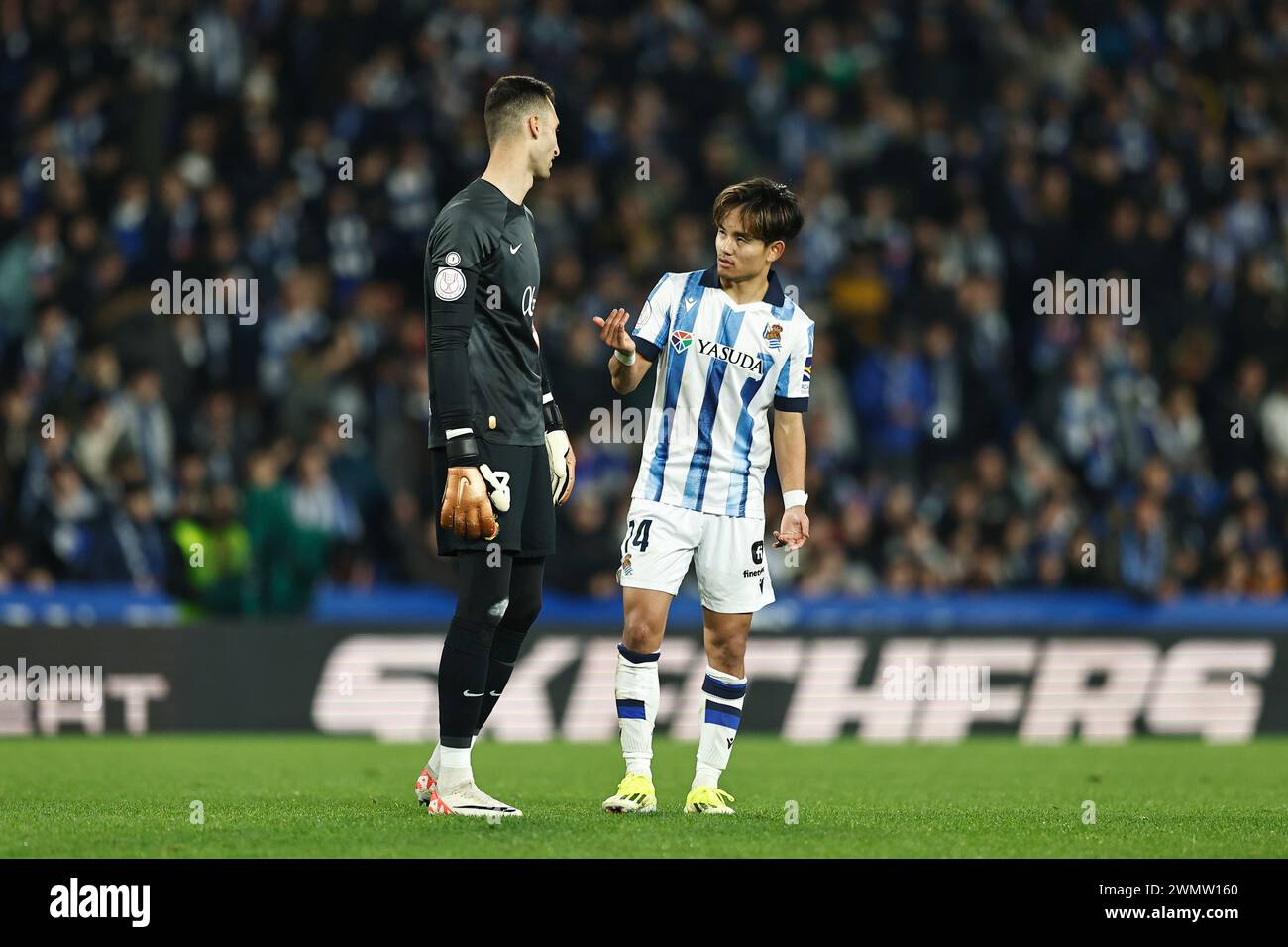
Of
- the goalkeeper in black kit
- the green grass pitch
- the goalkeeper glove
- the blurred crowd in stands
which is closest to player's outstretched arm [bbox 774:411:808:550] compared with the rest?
the goalkeeper glove

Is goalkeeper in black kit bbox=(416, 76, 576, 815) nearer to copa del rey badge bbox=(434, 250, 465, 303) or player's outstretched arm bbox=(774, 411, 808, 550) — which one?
copa del rey badge bbox=(434, 250, 465, 303)

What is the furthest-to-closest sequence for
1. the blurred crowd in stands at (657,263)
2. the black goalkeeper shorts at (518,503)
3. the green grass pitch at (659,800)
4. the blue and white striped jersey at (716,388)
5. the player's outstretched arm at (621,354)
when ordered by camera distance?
Answer: 1. the blurred crowd in stands at (657,263)
2. the blue and white striped jersey at (716,388)
3. the player's outstretched arm at (621,354)
4. the black goalkeeper shorts at (518,503)
5. the green grass pitch at (659,800)

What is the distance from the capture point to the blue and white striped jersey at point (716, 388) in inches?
292

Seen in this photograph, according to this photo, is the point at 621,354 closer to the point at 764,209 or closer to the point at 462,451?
the point at 764,209

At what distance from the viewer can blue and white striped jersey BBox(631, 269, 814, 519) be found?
24.3ft

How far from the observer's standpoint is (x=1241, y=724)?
13219 mm

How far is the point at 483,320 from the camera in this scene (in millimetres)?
6887

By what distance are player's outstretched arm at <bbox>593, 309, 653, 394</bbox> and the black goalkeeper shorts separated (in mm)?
467

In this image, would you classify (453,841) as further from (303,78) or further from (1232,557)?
(303,78)

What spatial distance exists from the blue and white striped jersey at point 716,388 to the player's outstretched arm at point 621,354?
16cm

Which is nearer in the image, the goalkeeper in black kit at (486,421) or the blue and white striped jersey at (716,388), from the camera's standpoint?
the goalkeeper in black kit at (486,421)
